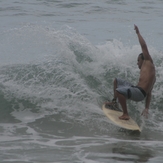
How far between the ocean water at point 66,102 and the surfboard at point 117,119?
11 centimetres

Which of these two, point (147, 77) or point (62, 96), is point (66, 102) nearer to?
point (62, 96)

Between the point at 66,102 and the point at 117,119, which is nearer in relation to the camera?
the point at 117,119

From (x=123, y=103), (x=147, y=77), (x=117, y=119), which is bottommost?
(x=117, y=119)

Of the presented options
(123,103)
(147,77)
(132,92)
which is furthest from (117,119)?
(147,77)

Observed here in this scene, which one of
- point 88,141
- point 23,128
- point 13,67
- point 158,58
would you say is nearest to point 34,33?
point 13,67

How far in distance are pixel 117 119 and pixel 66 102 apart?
1408 millimetres

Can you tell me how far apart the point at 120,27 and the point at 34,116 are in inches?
434

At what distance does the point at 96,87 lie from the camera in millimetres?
9812

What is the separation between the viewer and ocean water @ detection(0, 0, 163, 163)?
6324 mm

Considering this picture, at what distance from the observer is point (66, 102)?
29.2 feet

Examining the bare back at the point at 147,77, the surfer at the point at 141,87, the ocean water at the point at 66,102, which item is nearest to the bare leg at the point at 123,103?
the surfer at the point at 141,87

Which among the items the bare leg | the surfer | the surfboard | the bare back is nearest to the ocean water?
the surfboard

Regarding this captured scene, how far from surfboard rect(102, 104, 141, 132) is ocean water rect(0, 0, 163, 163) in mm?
114

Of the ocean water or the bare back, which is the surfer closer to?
the bare back
